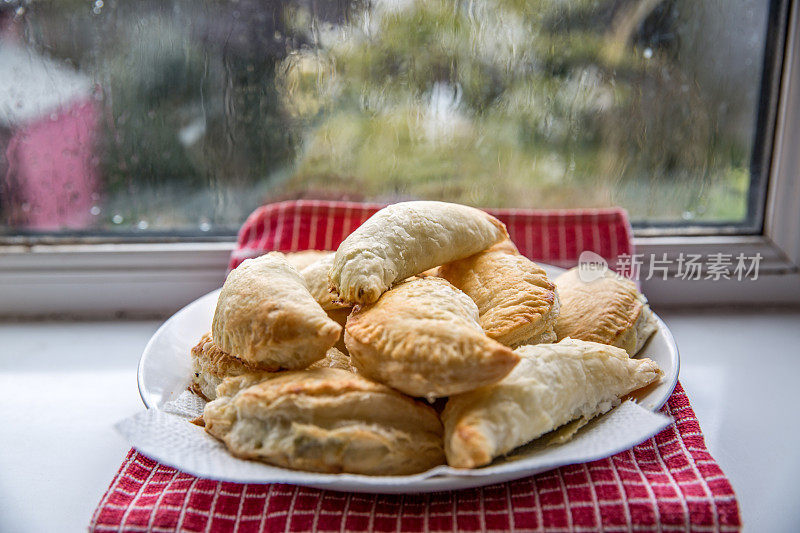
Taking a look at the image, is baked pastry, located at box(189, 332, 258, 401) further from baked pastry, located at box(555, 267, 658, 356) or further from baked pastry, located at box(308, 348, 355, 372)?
baked pastry, located at box(555, 267, 658, 356)

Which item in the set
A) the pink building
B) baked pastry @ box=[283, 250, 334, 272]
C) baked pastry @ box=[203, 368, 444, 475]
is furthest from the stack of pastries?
the pink building

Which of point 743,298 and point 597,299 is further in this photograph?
point 743,298

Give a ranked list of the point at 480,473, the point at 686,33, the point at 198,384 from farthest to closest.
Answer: the point at 686,33, the point at 198,384, the point at 480,473

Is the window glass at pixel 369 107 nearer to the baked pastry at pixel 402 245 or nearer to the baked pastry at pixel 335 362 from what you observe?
the baked pastry at pixel 402 245

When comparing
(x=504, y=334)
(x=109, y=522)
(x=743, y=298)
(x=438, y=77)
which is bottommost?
(x=743, y=298)

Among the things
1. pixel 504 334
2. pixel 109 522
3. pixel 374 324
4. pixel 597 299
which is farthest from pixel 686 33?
pixel 109 522

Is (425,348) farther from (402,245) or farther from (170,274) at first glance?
(170,274)

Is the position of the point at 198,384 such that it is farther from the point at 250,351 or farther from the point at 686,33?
the point at 686,33

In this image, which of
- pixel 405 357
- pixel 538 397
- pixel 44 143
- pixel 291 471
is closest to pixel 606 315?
pixel 538 397
